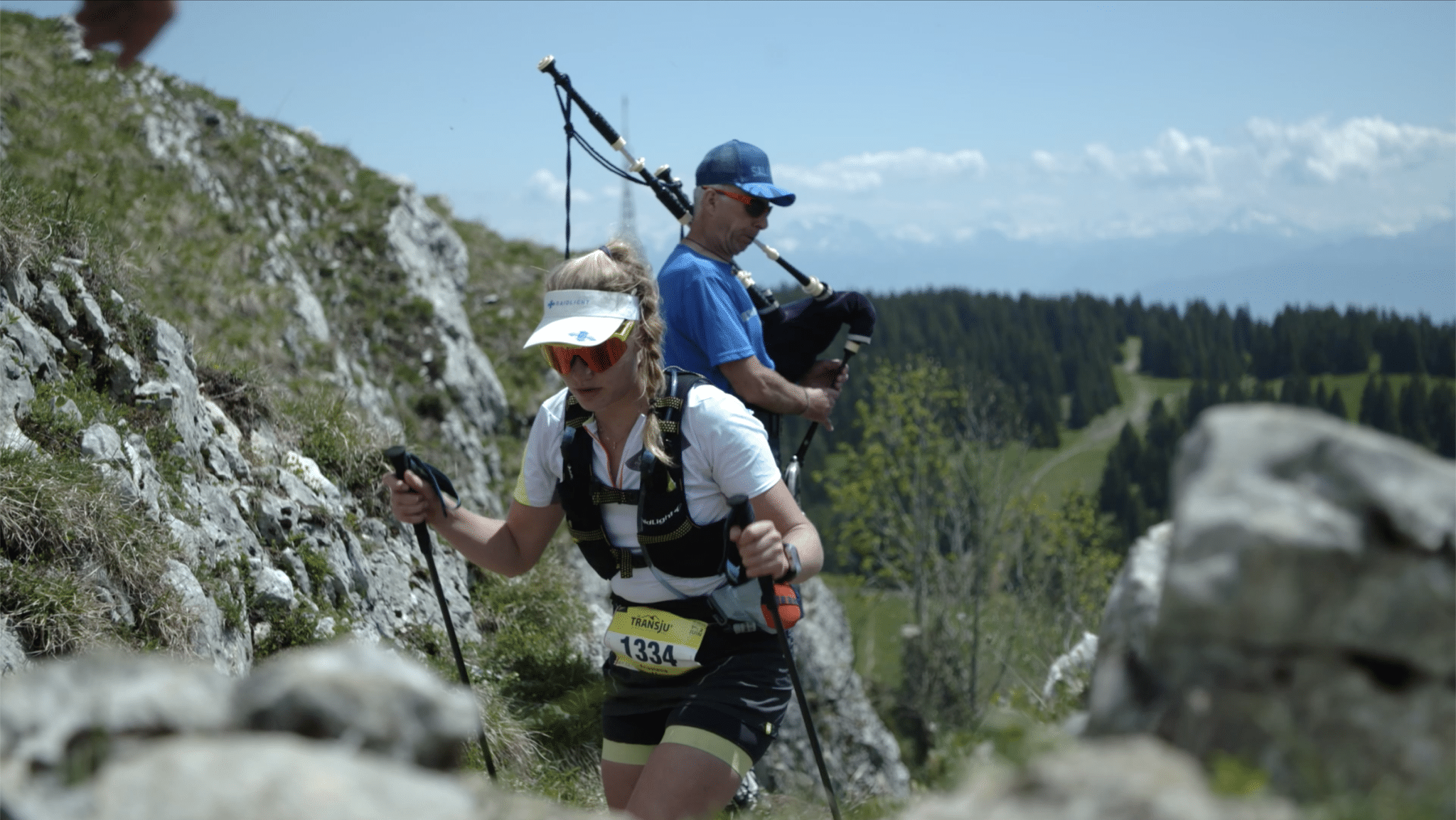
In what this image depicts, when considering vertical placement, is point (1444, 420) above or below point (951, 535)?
above

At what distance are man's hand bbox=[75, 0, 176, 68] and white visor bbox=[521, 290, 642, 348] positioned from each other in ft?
6.36

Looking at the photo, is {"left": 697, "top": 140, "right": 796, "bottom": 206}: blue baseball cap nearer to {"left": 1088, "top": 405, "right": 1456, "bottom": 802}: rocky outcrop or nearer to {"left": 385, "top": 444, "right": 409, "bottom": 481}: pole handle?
{"left": 385, "top": 444, "right": 409, "bottom": 481}: pole handle

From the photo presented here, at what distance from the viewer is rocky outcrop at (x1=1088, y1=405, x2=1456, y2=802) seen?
200 centimetres

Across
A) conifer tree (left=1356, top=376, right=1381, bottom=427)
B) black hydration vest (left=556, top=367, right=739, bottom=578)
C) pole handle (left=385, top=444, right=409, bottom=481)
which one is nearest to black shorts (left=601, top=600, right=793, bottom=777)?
black hydration vest (left=556, top=367, right=739, bottom=578)

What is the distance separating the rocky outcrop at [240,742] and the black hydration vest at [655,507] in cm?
247

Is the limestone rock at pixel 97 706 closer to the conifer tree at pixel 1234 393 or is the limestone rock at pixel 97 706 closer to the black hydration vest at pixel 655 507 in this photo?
the black hydration vest at pixel 655 507

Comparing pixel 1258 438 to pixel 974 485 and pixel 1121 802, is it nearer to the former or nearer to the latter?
pixel 1121 802

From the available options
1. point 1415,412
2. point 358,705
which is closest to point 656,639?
point 358,705

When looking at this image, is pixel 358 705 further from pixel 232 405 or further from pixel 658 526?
pixel 232 405

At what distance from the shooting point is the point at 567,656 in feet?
30.3

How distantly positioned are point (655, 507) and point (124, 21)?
9.61 feet

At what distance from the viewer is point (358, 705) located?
7.11 ft

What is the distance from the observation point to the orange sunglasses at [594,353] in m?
4.84

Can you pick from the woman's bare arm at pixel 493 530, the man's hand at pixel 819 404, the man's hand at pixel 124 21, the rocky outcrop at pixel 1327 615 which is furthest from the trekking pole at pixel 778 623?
the man's hand at pixel 124 21
